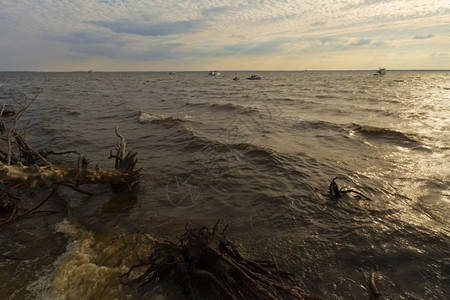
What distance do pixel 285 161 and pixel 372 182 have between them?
2283mm

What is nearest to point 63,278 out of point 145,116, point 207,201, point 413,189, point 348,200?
point 207,201

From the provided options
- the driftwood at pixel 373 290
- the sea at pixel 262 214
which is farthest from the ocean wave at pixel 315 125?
the driftwood at pixel 373 290

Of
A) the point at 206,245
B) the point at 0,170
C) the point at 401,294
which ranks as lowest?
the point at 401,294

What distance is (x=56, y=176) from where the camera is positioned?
3492mm

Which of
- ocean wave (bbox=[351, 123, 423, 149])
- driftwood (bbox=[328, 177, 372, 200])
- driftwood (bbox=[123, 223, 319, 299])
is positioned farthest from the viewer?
ocean wave (bbox=[351, 123, 423, 149])

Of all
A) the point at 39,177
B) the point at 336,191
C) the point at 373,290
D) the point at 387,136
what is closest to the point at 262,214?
the point at 336,191

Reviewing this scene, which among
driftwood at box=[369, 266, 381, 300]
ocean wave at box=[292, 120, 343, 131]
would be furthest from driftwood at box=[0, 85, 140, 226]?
ocean wave at box=[292, 120, 343, 131]

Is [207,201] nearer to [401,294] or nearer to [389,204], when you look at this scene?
[401,294]

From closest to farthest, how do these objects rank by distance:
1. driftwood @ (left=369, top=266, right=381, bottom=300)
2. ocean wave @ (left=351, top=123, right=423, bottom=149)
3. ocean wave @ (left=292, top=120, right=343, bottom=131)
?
driftwood @ (left=369, top=266, right=381, bottom=300) < ocean wave @ (left=351, top=123, right=423, bottom=149) < ocean wave @ (left=292, top=120, right=343, bottom=131)

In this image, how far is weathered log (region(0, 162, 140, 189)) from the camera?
292 centimetres

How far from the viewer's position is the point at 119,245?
141 inches

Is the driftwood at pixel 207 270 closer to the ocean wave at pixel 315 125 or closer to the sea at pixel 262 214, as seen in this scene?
the sea at pixel 262 214

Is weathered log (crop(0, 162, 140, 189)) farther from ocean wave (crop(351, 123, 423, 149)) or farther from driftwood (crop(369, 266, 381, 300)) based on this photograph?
ocean wave (crop(351, 123, 423, 149))

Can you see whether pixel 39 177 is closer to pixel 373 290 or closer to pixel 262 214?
pixel 262 214
